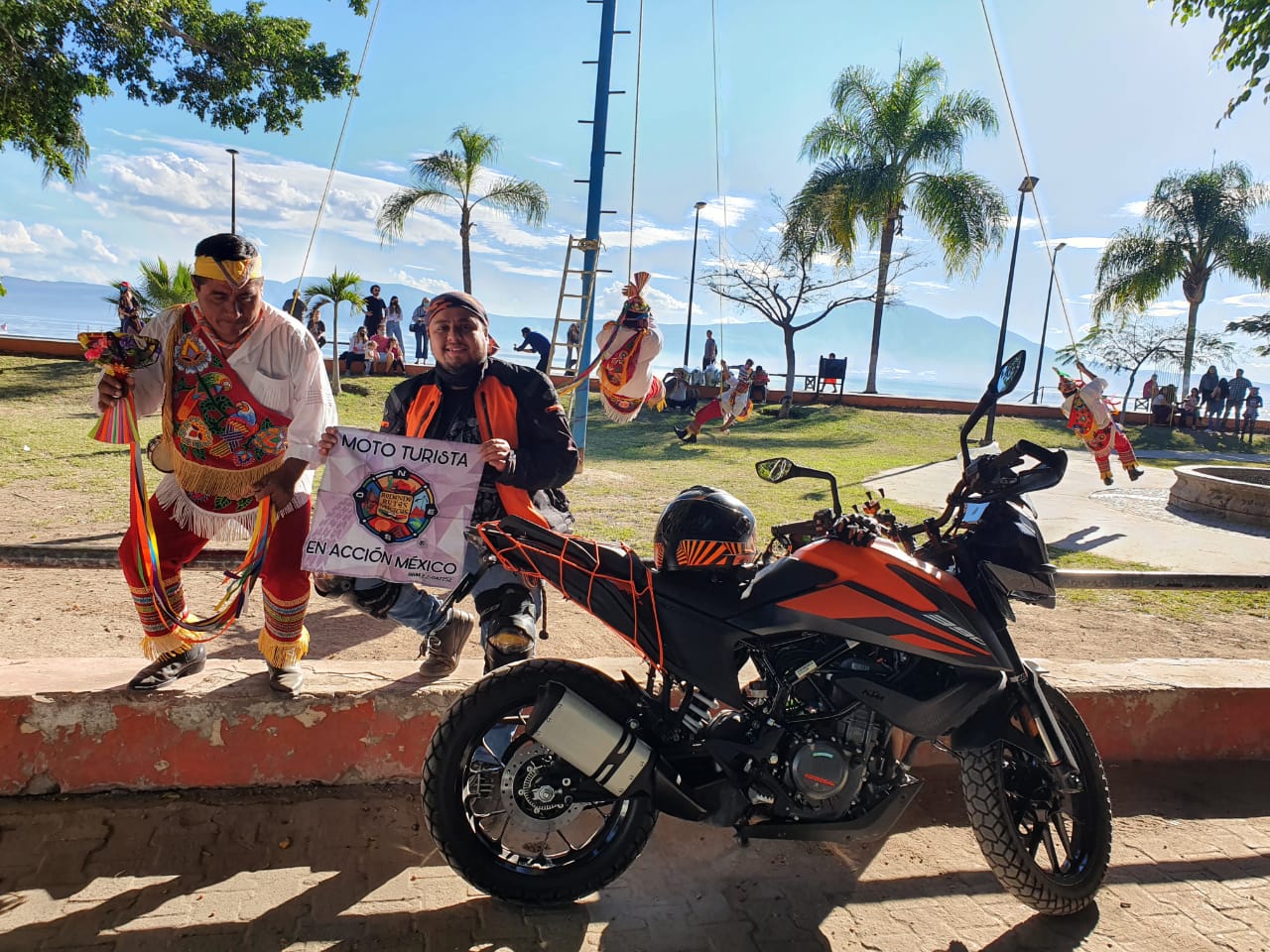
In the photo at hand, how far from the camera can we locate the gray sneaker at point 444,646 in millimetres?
3152

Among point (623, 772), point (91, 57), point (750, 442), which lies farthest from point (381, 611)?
point (750, 442)

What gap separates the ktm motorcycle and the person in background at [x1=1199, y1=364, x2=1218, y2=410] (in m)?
28.1

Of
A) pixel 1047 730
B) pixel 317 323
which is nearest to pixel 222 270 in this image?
pixel 1047 730

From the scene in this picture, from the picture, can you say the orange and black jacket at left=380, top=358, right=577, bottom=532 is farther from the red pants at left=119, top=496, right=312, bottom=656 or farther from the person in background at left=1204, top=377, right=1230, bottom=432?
the person in background at left=1204, top=377, right=1230, bottom=432

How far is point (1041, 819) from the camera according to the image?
2.55 meters

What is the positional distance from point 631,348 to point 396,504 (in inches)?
246

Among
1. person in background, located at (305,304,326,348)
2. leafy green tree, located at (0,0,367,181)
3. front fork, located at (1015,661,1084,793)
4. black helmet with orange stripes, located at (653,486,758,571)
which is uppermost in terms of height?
leafy green tree, located at (0,0,367,181)

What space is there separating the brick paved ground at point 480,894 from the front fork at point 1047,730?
0.44m

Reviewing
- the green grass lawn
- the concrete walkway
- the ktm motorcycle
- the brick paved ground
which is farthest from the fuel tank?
the concrete walkway

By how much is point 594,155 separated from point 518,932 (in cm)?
1034

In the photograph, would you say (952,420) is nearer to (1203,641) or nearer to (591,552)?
(1203,641)

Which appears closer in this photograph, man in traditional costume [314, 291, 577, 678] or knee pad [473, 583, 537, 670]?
knee pad [473, 583, 537, 670]

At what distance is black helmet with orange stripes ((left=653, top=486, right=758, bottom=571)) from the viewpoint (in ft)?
7.95

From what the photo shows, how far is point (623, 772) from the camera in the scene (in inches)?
91.6
